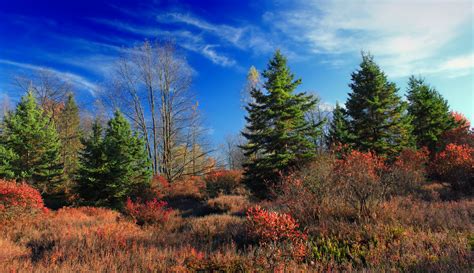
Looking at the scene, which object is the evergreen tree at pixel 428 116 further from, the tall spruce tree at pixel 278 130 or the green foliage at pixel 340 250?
the green foliage at pixel 340 250

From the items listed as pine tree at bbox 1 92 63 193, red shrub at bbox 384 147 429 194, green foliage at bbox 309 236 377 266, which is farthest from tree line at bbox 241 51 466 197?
pine tree at bbox 1 92 63 193

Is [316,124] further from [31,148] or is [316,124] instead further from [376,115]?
[31,148]

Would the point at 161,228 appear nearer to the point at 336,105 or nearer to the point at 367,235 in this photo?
the point at 367,235

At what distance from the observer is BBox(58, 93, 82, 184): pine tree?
1168 inches

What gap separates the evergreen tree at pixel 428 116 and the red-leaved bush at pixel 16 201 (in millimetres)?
29025

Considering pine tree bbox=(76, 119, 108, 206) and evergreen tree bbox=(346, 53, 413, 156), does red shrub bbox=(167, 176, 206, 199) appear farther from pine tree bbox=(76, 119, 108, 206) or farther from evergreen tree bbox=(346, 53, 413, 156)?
evergreen tree bbox=(346, 53, 413, 156)

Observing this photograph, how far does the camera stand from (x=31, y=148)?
67.7 ft

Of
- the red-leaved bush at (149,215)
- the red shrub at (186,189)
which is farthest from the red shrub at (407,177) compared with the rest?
the red shrub at (186,189)

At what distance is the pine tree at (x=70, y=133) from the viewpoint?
97.4 ft

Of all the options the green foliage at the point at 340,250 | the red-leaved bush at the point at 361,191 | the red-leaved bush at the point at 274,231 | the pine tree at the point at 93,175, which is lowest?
the green foliage at the point at 340,250

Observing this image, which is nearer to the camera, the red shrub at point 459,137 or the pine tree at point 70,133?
the red shrub at point 459,137

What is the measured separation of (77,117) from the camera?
38.9 meters

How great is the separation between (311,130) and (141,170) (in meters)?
13.1

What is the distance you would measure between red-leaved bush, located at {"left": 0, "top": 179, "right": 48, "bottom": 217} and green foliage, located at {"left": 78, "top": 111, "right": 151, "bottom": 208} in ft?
17.8
